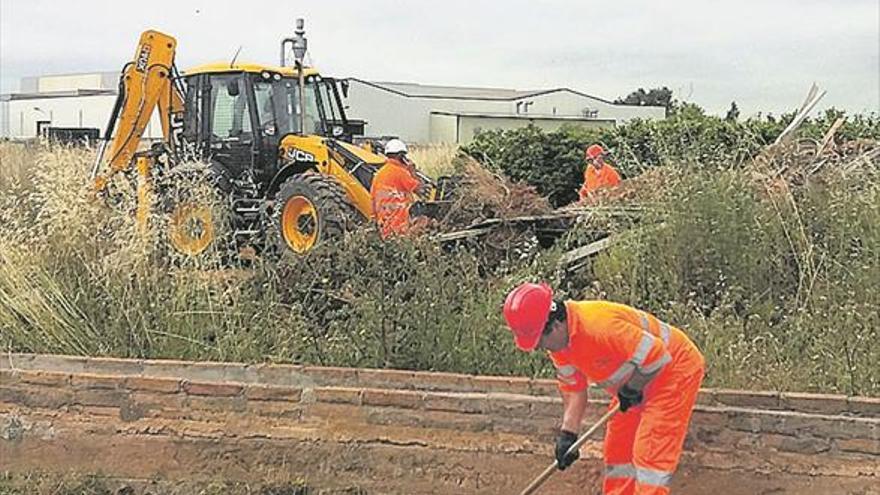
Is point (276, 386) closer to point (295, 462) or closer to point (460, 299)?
point (295, 462)

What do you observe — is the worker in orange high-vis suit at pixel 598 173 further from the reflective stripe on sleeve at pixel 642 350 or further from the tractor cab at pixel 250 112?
the reflective stripe on sleeve at pixel 642 350

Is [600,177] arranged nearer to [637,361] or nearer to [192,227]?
[192,227]

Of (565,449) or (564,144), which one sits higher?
(564,144)

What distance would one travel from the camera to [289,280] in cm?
768

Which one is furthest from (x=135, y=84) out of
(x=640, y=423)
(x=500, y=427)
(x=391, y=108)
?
(x=391, y=108)

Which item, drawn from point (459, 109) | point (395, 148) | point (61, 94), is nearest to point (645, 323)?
point (395, 148)

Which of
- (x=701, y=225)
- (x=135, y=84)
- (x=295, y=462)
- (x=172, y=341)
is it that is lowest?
(x=295, y=462)

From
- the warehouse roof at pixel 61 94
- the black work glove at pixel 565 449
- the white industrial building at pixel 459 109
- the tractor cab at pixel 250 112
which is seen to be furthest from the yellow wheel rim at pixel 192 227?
the warehouse roof at pixel 61 94

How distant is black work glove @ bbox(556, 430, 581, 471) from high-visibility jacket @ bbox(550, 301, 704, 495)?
23 cm

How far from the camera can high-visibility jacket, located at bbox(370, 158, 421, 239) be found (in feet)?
33.1

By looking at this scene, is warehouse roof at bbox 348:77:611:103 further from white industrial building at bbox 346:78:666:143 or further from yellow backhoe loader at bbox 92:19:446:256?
yellow backhoe loader at bbox 92:19:446:256

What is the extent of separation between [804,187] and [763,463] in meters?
3.28

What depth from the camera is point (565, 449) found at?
5.38 meters

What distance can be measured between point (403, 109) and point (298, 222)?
1580 inches
